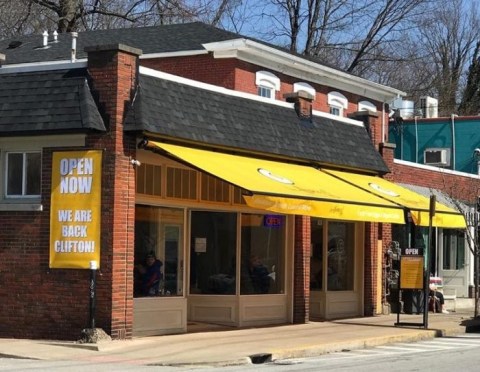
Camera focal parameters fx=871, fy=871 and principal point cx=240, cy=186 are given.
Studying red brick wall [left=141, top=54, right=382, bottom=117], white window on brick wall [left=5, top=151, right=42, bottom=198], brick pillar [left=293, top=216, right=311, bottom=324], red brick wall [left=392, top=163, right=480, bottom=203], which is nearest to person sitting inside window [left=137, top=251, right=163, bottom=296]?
white window on brick wall [left=5, top=151, right=42, bottom=198]

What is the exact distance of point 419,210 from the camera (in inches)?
770

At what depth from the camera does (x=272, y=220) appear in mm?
19312

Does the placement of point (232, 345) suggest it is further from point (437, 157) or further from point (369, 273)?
point (437, 157)

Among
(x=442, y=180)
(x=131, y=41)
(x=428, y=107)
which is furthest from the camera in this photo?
(x=428, y=107)

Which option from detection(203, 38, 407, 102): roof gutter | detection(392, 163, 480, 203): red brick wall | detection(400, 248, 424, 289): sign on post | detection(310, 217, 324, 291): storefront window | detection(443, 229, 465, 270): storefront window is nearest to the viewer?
detection(400, 248, 424, 289): sign on post

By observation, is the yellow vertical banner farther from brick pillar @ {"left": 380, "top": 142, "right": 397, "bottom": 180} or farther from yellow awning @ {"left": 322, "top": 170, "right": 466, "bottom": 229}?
brick pillar @ {"left": 380, "top": 142, "right": 397, "bottom": 180}

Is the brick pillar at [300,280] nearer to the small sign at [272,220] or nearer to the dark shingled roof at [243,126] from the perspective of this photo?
the small sign at [272,220]

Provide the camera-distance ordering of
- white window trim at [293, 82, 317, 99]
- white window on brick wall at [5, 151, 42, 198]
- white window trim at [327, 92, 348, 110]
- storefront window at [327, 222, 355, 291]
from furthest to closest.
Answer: white window trim at [327, 92, 348, 110] < white window trim at [293, 82, 317, 99] < storefront window at [327, 222, 355, 291] < white window on brick wall at [5, 151, 42, 198]

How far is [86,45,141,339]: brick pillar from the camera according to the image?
14625mm

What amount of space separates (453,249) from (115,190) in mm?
16444

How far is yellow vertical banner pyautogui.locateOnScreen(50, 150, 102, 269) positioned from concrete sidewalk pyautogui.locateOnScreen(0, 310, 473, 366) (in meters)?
1.49

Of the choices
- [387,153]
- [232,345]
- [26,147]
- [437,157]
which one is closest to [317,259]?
[387,153]

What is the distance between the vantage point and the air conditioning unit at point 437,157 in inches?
1336

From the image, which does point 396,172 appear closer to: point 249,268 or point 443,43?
point 249,268
